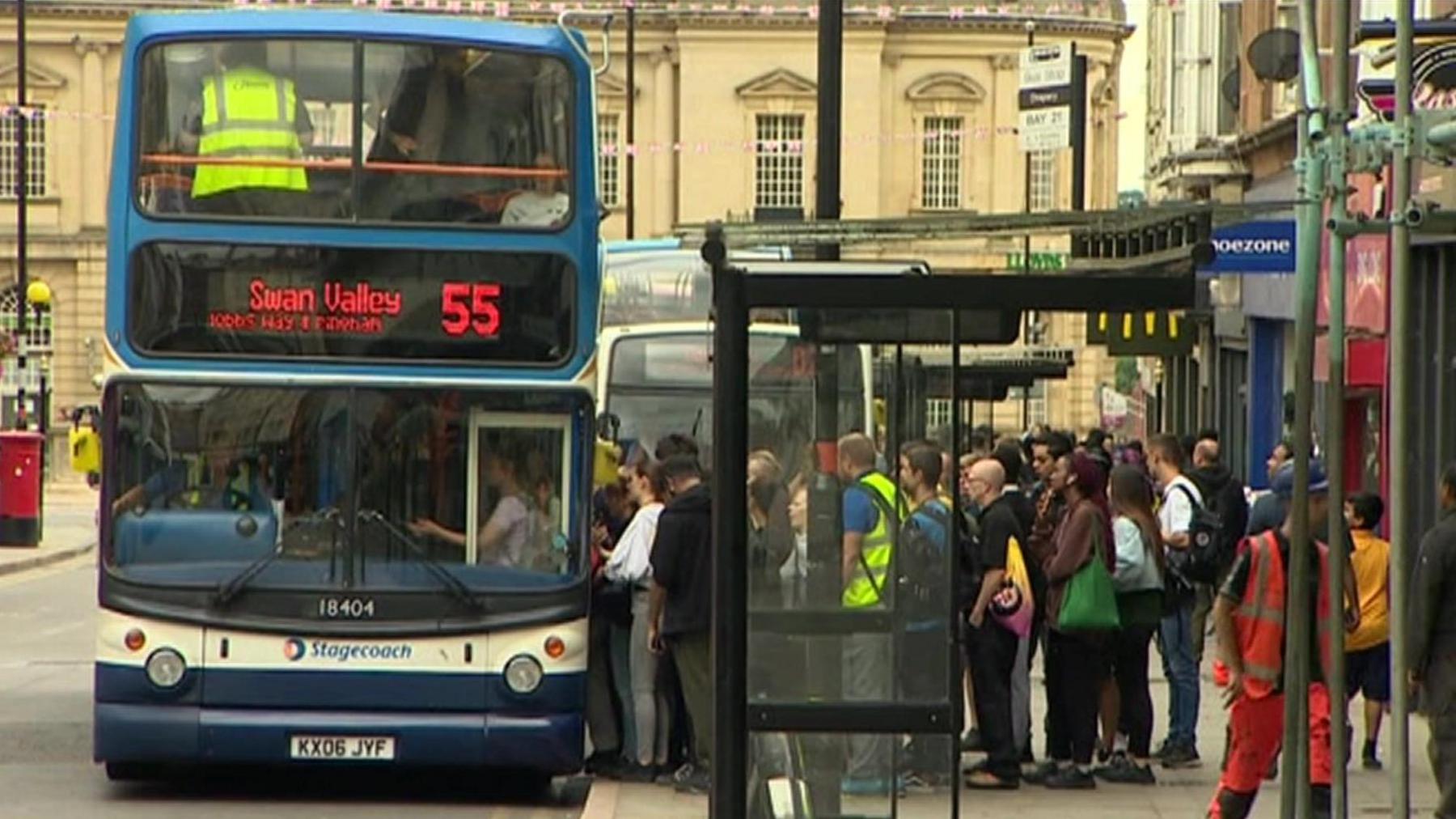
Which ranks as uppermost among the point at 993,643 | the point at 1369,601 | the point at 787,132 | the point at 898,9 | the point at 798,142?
the point at 898,9

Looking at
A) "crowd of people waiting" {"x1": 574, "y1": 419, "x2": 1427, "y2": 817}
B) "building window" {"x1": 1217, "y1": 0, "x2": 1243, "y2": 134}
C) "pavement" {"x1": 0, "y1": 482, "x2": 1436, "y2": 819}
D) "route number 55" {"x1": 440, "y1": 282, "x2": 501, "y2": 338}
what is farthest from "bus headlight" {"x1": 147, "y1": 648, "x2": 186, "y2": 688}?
"building window" {"x1": 1217, "y1": 0, "x2": 1243, "y2": 134}

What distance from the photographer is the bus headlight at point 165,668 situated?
16.2 metres

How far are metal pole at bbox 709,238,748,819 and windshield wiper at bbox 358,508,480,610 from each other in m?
5.87

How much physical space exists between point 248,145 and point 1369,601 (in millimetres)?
6329

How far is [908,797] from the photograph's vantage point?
1091 cm

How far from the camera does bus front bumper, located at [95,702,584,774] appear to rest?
1631cm

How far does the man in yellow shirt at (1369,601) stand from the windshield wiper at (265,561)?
522 cm

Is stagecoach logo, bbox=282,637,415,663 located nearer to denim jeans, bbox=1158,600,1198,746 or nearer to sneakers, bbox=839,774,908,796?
denim jeans, bbox=1158,600,1198,746

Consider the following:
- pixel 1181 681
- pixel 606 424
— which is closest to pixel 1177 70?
pixel 606 424

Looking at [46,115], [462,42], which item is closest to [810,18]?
[46,115]

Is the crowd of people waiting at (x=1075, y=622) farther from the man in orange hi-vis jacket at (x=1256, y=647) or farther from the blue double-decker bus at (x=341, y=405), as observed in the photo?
the blue double-decker bus at (x=341, y=405)

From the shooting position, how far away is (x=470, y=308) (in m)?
16.6

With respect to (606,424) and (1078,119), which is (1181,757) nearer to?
(606,424)

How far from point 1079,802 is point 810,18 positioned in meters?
82.3
